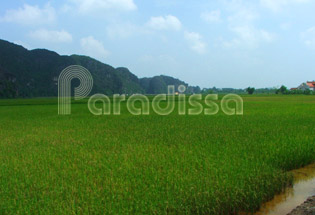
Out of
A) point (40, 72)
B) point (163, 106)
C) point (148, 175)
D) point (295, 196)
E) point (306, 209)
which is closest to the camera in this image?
point (306, 209)

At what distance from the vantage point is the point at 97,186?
3.40 metres

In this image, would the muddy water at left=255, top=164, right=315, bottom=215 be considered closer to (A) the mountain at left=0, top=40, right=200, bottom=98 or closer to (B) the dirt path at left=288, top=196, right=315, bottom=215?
(B) the dirt path at left=288, top=196, right=315, bottom=215

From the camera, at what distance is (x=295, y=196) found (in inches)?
140

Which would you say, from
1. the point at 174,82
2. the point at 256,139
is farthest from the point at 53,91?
the point at 174,82

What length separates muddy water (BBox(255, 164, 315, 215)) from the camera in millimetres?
3166

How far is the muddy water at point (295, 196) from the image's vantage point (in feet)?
10.4

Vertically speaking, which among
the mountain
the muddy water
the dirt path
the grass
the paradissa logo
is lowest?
the muddy water

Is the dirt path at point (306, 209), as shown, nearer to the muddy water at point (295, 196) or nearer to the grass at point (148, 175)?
the muddy water at point (295, 196)

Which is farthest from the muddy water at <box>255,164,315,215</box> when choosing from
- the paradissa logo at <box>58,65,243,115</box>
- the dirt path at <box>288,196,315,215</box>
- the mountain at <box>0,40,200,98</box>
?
the mountain at <box>0,40,200,98</box>

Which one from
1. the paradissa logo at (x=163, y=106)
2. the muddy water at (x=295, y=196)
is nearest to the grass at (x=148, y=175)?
the muddy water at (x=295, y=196)

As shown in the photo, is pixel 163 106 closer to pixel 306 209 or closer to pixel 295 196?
pixel 295 196

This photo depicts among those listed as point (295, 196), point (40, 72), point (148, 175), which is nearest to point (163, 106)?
point (148, 175)

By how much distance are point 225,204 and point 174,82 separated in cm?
18460

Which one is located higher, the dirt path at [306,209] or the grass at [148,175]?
the grass at [148,175]
